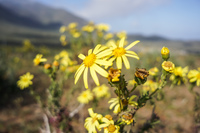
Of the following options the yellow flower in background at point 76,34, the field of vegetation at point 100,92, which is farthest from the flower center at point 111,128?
the yellow flower in background at point 76,34

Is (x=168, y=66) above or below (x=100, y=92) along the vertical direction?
above

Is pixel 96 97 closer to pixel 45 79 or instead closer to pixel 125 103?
pixel 125 103

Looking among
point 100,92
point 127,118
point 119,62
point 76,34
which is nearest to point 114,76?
point 119,62

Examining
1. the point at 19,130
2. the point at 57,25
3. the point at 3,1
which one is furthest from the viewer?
the point at 3,1

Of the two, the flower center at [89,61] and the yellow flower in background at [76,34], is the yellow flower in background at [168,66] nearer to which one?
the flower center at [89,61]

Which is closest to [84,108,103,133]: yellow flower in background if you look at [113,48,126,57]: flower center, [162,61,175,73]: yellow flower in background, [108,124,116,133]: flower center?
[108,124,116,133]: flower center

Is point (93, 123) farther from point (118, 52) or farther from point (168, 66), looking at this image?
point (168, 66)

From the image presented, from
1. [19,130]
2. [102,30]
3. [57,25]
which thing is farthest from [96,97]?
[57,25]

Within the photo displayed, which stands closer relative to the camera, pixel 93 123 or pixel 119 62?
pixel 119 62
